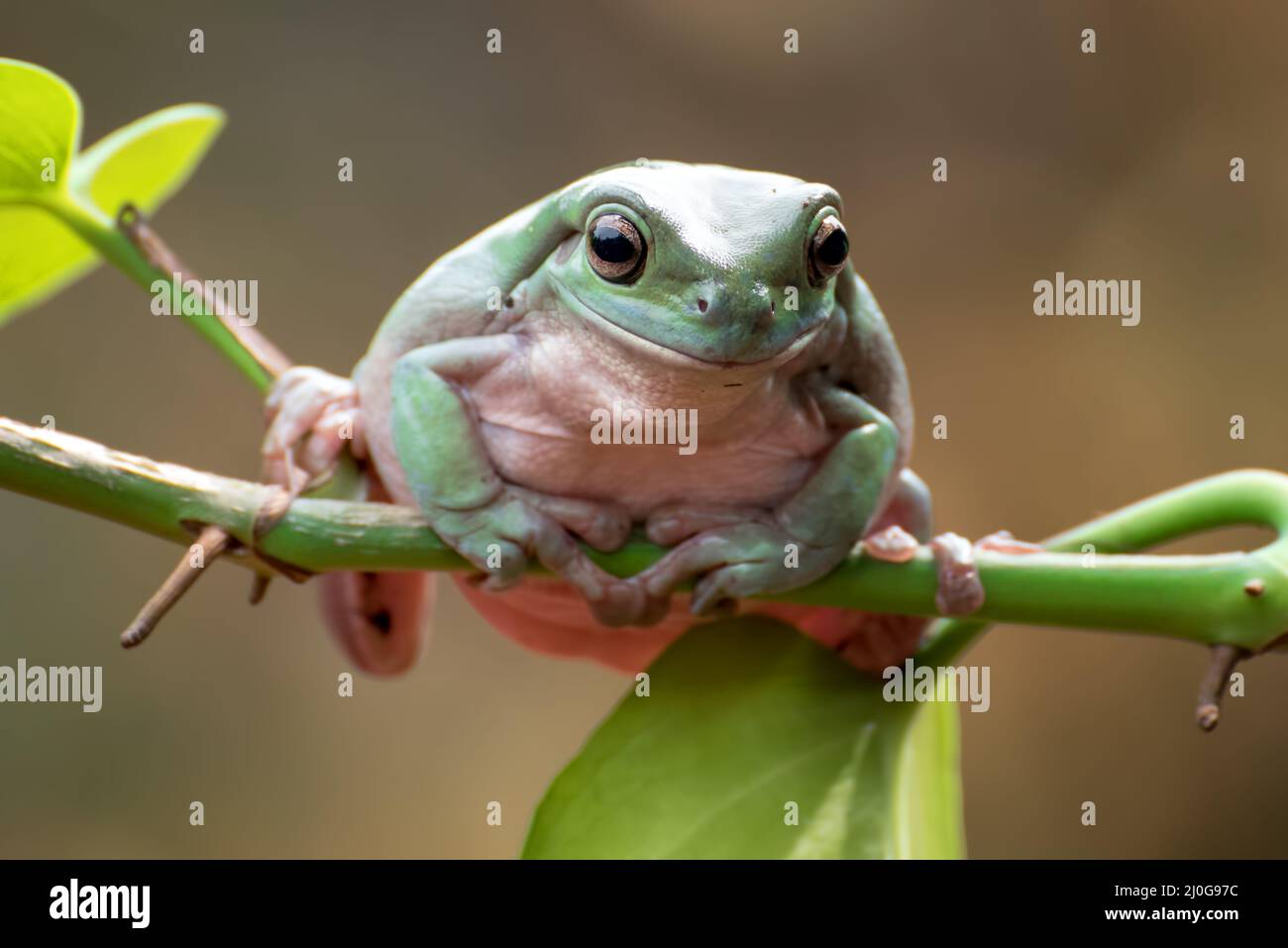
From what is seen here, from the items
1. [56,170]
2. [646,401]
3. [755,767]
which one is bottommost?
[755,767]

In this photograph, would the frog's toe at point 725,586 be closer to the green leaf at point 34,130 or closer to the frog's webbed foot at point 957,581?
the frog's webbed foot at point 957,581

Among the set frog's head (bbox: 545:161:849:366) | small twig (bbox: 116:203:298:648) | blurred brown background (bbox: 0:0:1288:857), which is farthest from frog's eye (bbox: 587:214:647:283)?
blurred brown background (bbox: 0:0:1288:857)

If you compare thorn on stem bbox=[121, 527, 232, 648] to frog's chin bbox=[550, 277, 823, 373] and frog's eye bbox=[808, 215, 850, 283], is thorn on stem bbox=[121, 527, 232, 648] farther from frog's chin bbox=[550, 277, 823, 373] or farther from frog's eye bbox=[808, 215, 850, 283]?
frog's eye bbox=[808, 215, 850, 283]

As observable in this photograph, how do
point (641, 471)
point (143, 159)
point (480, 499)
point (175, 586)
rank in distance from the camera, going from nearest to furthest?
1. point (175, 586)
2. point (480, 499)
3. point (641, 471)
4. point (143, 159)

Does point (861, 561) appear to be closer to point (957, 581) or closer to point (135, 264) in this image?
point (957, 581)

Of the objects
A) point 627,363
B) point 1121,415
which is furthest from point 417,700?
point 627,363

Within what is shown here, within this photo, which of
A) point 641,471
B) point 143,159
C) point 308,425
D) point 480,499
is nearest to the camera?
point 480,499

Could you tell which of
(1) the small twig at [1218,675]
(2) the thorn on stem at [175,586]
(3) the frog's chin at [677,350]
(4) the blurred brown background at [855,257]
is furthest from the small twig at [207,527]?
(4) the blurred brown background at [855,257]

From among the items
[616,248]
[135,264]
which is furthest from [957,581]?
[135,264]
